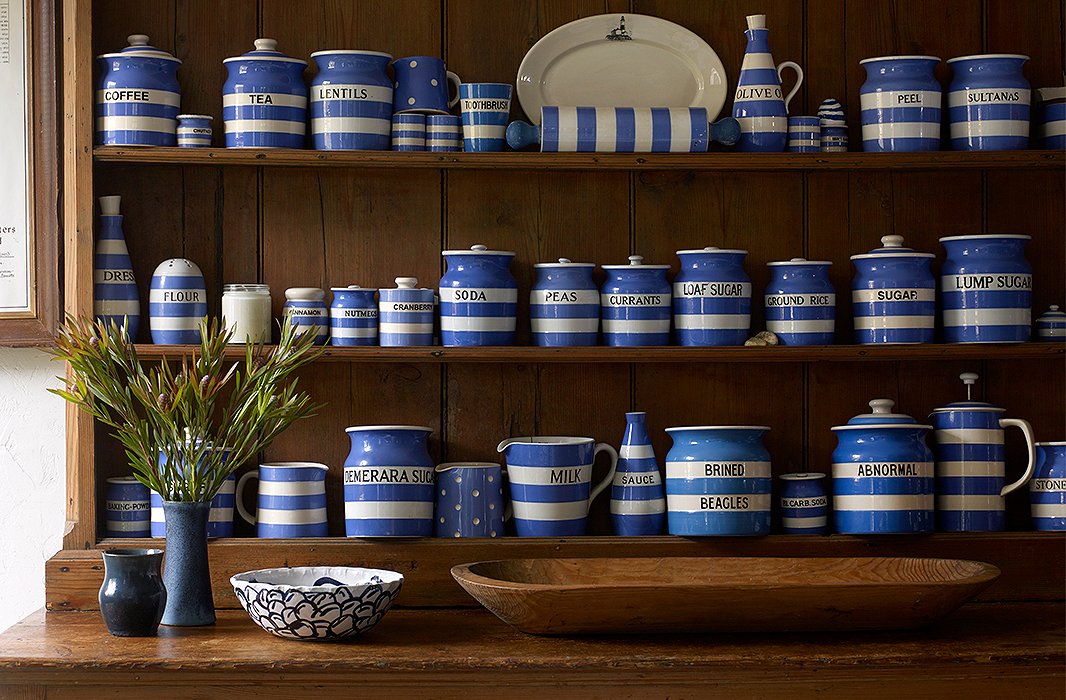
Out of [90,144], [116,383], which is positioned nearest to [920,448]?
[116,383]

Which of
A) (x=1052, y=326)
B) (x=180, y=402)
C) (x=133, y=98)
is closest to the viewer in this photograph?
(x=180, y=402)

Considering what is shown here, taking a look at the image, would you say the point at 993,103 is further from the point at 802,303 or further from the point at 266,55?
the point at 266,55

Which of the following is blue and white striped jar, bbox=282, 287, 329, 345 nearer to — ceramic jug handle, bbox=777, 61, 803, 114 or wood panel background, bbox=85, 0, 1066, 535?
wood panel background, bbox=85, 0, 1066, 535

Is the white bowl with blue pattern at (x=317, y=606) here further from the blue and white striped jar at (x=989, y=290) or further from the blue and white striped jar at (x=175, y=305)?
the blue and white striped jar at (x=989, y=290)

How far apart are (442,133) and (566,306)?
396mm

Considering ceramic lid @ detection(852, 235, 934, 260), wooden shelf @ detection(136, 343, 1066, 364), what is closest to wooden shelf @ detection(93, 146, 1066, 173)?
ceramic lid @ detection(852, 235, 934, 260)

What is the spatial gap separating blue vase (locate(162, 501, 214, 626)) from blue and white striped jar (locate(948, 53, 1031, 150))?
1557 millimetres

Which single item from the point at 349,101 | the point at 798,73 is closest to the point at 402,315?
the point at 349,101

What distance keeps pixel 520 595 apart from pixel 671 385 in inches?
26.6

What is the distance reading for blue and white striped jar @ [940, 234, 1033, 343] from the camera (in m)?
2.24

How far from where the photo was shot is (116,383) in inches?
78.9

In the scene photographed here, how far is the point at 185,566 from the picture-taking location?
2.02 meters

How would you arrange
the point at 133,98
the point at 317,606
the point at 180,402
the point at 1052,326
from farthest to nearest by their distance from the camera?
1. the point at 1052,326
2. the point at 133,98
3. the point at 180,402
4. the point at 317,606

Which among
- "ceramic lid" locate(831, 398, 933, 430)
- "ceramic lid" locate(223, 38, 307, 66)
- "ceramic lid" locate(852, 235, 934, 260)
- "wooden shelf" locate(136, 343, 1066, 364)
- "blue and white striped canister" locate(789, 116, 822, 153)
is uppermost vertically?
"ceramic lid" locate(223, 38, 307, 66)
